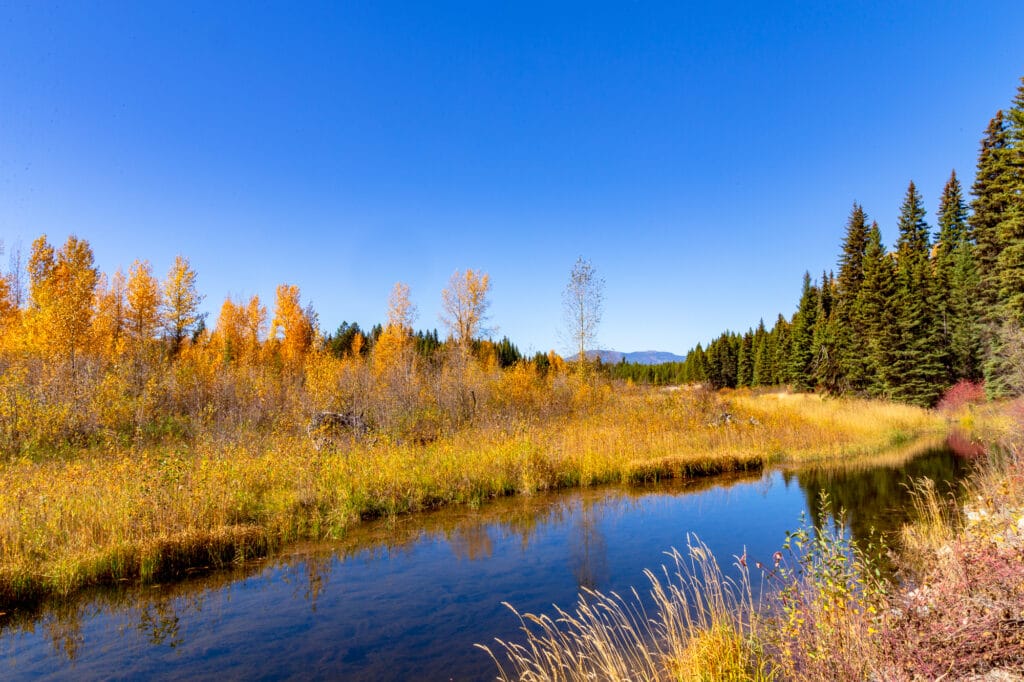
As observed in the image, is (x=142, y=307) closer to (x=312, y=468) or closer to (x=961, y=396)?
(x=312, y=468)

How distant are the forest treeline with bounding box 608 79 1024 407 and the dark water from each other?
15.1 meters

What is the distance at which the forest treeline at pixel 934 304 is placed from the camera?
2355 centimetres

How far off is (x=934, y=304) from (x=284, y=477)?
133ft

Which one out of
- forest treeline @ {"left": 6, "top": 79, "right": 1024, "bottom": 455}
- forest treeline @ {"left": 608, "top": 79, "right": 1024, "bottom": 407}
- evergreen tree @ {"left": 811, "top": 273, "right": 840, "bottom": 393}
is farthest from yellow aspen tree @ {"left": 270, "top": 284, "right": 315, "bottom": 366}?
evergreen tree @ {"left": 811, "top": 273, "right": 840, "bottom": 393}

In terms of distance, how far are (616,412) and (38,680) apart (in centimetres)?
1684

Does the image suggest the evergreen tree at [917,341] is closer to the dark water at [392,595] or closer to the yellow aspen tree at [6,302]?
the dark water at [392,595]

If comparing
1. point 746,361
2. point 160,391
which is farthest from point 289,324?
point 746,361

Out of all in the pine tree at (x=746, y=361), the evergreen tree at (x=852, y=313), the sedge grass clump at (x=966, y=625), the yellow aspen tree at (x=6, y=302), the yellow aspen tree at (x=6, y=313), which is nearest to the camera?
the sedge grass clump at (x=966, y=625)

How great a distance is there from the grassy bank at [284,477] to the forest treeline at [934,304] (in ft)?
28.2

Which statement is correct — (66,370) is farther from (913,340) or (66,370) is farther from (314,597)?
(913,340)

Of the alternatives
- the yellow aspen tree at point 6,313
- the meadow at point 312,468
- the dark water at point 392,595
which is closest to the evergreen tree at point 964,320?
the meadow at point 312,468

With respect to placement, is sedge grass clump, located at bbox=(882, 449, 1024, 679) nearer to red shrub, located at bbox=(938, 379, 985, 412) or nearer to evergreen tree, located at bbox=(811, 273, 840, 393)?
red shrub, located at bbox=(938, 379, 985, 412)

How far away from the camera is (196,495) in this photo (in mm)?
8664

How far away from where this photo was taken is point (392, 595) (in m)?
7.16
